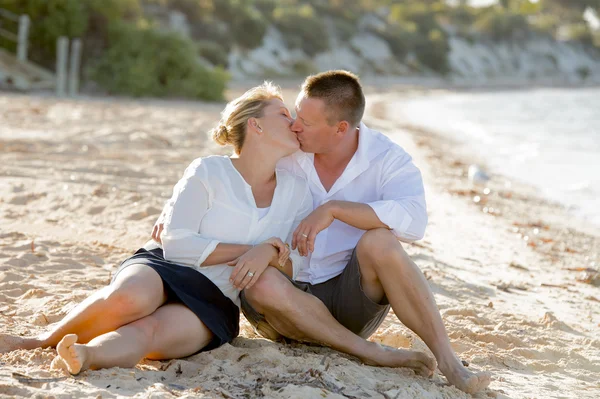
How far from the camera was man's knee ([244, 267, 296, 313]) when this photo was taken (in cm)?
322

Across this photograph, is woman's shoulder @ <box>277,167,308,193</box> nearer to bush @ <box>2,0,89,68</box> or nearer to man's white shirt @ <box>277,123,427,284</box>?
man's white shirt @ <box>277,123,427,284</box>

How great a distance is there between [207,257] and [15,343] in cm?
84

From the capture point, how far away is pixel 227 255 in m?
3.24

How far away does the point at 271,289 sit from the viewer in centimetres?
322

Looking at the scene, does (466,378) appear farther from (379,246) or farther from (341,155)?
(341,155)

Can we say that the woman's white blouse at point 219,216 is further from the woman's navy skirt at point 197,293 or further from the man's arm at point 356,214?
the man's arm at point 356,214

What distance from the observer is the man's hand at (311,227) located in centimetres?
330

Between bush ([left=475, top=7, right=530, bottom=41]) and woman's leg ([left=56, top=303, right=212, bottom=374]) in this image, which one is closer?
woman's leg ([left=56, top=303, right=212, bottom=374])

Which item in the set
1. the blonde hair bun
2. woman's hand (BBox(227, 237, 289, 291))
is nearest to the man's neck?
the blonde hair bun

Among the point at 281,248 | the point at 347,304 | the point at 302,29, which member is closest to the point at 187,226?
the point at 281,248

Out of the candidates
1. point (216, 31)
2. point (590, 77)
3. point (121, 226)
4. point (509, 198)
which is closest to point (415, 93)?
point (216, 31)

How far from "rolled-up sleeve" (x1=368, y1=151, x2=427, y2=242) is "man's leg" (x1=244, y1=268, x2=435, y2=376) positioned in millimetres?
476

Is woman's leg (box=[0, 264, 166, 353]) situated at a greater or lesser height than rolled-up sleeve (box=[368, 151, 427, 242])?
lesser

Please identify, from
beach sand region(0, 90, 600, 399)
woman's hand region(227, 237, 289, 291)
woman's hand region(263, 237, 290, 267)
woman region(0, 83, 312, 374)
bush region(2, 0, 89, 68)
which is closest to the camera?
beach sand region(0, 90, 600, 399)
